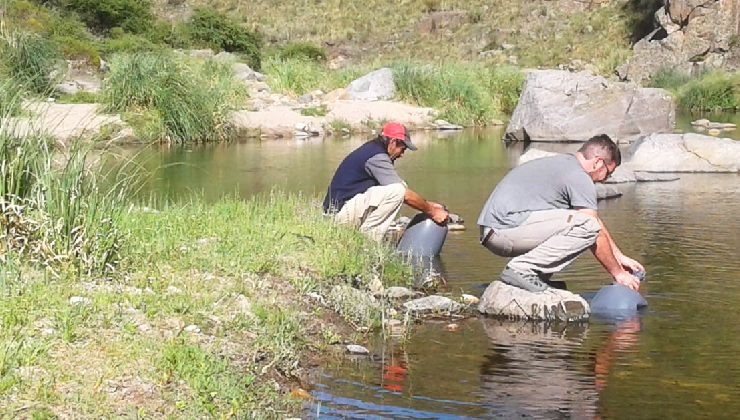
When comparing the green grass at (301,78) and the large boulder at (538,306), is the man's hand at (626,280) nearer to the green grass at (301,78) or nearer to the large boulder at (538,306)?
the large boulder at (538,306)

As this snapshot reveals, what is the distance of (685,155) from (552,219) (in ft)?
38.3

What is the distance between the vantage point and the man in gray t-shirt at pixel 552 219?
834 cm

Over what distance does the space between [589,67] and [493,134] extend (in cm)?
2761

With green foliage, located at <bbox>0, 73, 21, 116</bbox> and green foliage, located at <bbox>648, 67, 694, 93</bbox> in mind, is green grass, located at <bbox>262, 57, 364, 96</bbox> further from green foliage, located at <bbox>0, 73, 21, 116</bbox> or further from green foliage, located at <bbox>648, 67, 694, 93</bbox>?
green foliage, located at <bbox>0, 73, 21, 116</bbox>

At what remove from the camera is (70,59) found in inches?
1346

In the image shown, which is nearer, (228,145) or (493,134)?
(228,145)

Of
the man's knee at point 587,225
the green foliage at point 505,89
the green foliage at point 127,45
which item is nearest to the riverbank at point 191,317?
the man's knee at point 587,225

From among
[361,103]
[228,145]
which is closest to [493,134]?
[361,103]

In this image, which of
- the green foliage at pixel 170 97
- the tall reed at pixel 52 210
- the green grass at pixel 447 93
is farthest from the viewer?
the green grass at pixel 447 93

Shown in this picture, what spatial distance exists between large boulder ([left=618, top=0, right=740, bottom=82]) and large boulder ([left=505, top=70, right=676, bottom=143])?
24.1 meters

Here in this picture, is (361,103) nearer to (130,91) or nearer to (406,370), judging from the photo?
(130,91)

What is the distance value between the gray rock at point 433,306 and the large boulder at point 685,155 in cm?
1134

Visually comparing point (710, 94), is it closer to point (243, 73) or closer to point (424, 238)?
point (243, 73)

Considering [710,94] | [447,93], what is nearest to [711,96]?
[710,94]
